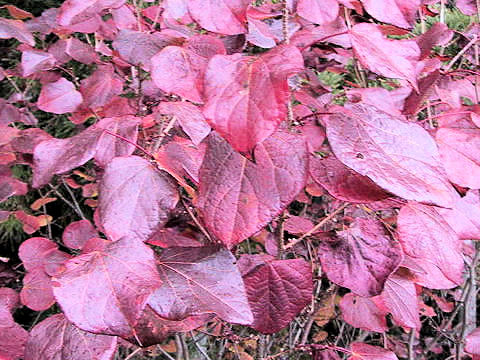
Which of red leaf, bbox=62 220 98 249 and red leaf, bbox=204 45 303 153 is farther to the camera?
red leaf, bbox=62 220 98 249

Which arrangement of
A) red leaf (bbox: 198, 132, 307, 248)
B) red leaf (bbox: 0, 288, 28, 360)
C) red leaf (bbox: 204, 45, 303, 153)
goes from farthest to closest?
1. red leaf (bbox: 0, 288, 28, 360)
2. red leaf (bbox: 198, 132, 307, 248)
3. red leaf (bbox: 204, 45, 303, 153)

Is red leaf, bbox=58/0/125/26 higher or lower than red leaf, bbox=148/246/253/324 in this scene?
higher

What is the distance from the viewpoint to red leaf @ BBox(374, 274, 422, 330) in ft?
3.12

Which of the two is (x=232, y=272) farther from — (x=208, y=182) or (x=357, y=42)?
(x=357, y=42)

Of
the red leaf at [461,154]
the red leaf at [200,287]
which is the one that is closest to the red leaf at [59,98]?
the red leaf at [200,287]

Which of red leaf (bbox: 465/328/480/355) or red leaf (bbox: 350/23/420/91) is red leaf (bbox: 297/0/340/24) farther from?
red leaf (bbox: 465/328/480/355)

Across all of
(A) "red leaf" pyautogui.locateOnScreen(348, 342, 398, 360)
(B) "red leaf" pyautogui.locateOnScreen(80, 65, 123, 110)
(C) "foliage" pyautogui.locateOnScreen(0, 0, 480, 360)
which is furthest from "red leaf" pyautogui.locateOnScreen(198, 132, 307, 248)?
(B) "red leaf" pyautogui.locateOnScreen(80, 65, 123, 110)

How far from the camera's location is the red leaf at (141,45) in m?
1.00

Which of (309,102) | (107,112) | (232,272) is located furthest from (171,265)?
(107,112)

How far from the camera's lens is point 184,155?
0.85 metres

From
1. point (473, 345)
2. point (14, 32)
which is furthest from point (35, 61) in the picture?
point (473, 345)

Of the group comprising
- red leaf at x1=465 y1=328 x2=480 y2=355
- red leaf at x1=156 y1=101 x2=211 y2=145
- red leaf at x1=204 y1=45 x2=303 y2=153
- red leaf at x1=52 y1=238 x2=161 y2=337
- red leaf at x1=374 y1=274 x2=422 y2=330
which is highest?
red leaf at x1=204 y1=45 x2=303 y2=153

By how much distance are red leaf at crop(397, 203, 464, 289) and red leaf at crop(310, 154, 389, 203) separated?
0.14m

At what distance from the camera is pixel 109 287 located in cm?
61
